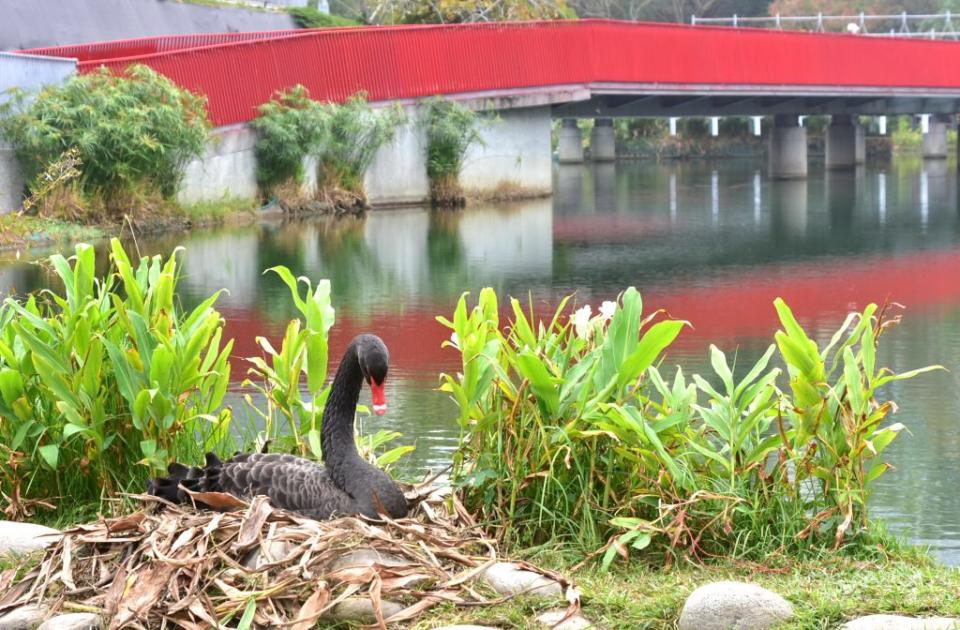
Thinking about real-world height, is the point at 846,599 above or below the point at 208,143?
below

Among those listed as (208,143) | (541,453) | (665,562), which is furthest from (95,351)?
(208,143)

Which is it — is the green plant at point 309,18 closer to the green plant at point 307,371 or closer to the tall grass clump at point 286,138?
the tall grass clump at point 286,138

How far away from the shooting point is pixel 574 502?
19.5 feet

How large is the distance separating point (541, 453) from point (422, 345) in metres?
6.87

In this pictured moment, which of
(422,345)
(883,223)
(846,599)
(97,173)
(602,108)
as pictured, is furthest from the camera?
(602,108)

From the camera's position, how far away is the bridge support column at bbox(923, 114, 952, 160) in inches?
2172

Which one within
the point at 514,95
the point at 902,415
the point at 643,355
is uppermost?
the point at 514,95

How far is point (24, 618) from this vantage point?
5031 millimetres

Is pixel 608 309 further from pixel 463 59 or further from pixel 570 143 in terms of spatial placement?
pixel 570 143

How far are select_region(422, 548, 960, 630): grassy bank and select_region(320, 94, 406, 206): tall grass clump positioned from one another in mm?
25233

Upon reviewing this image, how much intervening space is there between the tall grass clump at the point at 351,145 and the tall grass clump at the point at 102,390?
2371 centimetres

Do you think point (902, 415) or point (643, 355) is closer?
point (643, 355)

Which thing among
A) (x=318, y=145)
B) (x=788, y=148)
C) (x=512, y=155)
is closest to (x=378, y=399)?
(x=318, y=145)

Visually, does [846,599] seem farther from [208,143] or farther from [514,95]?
[514,95]
